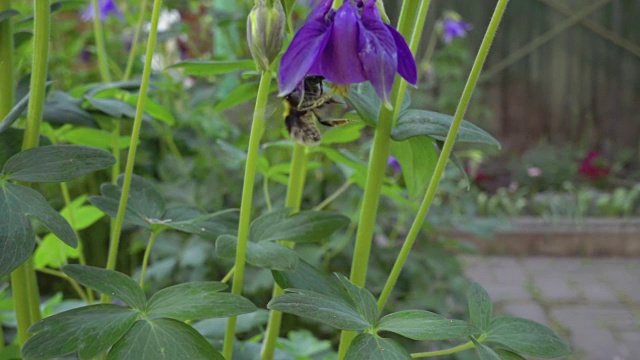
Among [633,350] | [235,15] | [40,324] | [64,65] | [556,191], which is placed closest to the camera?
[40,324]

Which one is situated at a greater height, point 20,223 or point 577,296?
point 20,223

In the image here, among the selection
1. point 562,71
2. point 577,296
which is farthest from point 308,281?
point 562,71

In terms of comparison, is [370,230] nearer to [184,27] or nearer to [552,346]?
[552,346]

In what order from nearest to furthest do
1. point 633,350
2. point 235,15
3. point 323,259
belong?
point 323,259, point 235,15, point 633,350

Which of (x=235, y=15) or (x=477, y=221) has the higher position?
(x=235, y=15)

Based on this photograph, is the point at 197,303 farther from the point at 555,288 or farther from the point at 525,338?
the point at 555,288

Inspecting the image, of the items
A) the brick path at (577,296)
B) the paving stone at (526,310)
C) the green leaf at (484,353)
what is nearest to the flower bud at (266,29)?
the green leaf at (484,353)

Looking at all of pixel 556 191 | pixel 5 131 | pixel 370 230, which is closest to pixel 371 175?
pixel 370 230
